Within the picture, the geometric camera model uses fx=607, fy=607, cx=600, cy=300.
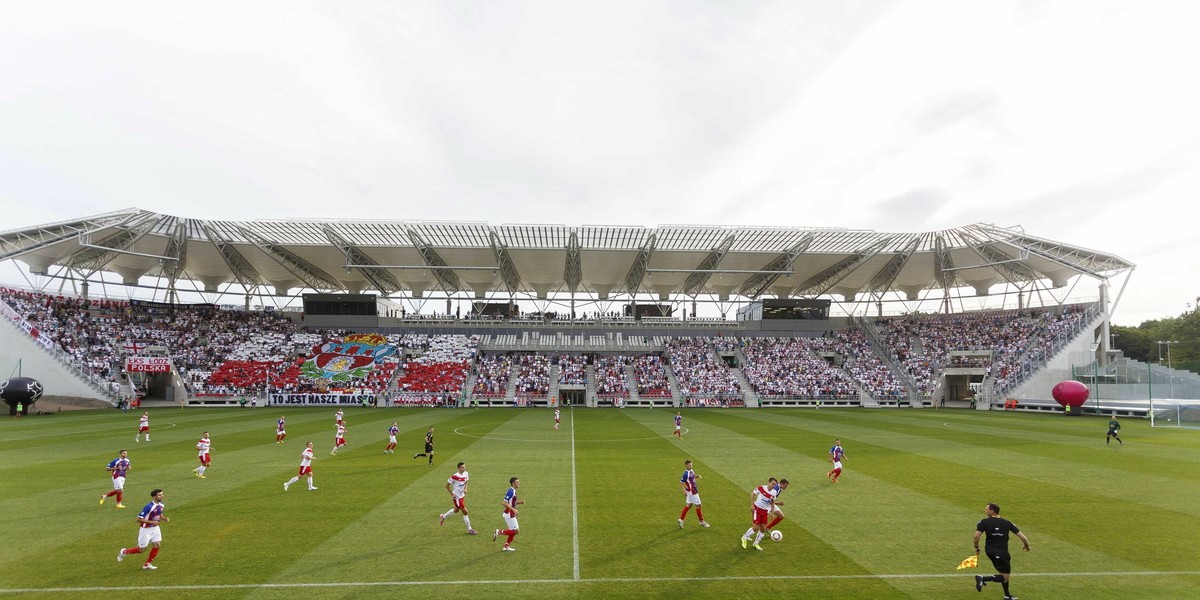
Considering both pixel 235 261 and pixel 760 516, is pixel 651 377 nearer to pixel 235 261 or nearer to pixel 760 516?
pixel 235 261

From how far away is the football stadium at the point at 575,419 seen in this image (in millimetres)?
10609

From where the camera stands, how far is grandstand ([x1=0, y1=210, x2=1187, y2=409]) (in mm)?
51438

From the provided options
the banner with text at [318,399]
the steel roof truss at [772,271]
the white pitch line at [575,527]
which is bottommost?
the banner with text at [318,399]

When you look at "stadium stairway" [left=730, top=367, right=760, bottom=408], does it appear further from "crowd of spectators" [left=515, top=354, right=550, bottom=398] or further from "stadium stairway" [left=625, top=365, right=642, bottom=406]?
"crowd of spectators" [left=515, top=354, right=550, bottom=398]

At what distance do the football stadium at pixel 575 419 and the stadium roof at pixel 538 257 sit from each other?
0.40m

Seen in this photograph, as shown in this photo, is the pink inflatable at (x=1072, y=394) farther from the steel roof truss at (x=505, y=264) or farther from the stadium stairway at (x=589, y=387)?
the steel roof truss at (x=505, y=264)

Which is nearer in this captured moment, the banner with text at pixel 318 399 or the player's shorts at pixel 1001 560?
the player's shorts at pixel 1001 560

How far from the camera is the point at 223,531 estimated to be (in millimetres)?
12352

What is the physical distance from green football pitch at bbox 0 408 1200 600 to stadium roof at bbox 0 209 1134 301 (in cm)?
2844

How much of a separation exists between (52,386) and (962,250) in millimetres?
77448

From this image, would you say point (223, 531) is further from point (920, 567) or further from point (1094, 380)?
point (1094, 380)

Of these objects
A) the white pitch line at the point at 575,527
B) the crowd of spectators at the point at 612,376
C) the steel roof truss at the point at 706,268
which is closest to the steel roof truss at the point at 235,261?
the crowd of spectators at the point at 612,376

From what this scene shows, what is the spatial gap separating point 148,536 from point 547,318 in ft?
194

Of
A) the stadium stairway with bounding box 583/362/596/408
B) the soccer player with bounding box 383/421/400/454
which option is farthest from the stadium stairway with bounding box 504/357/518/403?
the soccer player with bounding box 383/421/400/454
